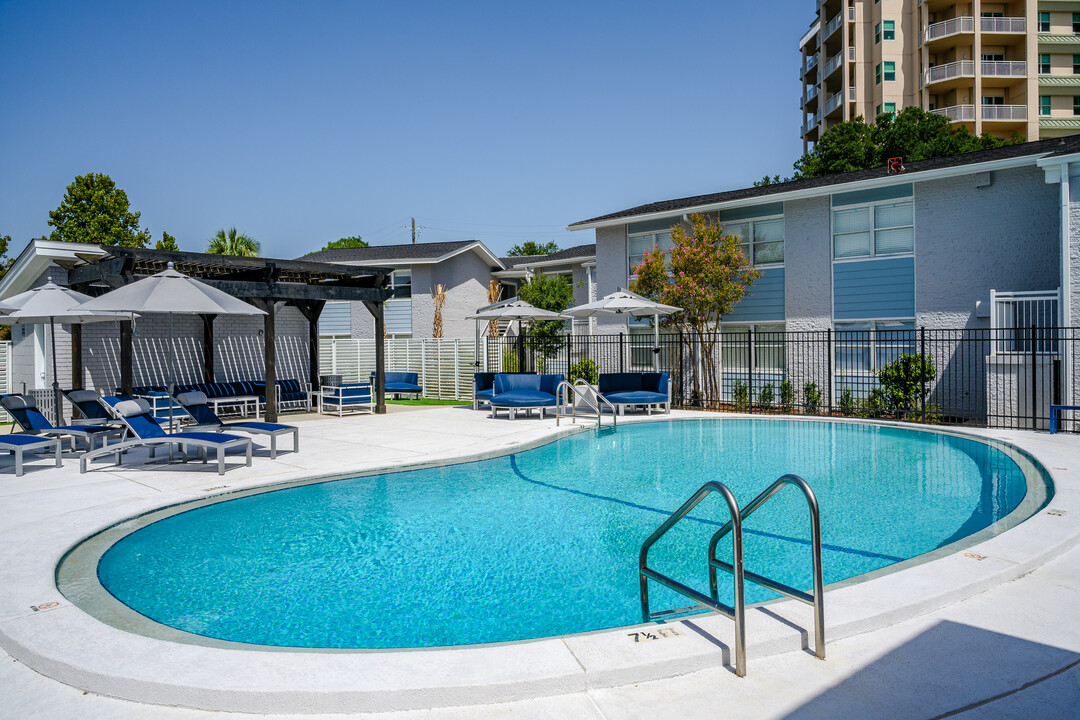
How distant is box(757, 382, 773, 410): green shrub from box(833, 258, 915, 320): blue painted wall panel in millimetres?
2850

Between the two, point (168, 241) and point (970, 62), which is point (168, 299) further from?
point (970, 62)

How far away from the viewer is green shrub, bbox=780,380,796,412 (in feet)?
58.9

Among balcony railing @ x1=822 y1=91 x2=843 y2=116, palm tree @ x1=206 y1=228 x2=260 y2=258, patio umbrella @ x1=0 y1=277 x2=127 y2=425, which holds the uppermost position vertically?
balcony railing @ x1=822 y1=91 x2=843 y2=116

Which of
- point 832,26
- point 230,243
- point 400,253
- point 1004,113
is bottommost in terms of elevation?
point 400,253

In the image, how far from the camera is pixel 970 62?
128 feet

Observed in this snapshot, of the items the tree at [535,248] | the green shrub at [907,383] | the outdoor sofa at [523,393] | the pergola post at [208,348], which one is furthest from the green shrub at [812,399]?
the tree at [535,248]

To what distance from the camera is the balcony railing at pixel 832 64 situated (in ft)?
146

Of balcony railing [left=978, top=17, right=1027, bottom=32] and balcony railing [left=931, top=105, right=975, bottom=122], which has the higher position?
balcony railing [left=978, top=17, right=1027, bottom=32]

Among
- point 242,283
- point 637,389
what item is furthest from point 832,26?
point 242,283

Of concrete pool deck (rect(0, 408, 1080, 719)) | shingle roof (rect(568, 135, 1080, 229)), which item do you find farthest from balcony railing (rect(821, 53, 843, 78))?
concrete pool deck (rect(0, 408, 1080, 719))

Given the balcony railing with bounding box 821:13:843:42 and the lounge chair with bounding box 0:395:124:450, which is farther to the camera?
the balcony railing with bounding box 821:13:843:42

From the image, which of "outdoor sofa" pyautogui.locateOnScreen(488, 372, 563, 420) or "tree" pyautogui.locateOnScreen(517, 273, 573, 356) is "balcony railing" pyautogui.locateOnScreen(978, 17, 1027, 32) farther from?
"outdoor sofa" pyautogui.locateOnScreen(488, 372, 563, 420)

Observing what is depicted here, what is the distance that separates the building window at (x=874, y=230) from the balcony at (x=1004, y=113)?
94.3 feet

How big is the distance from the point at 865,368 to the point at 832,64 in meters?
36.5
